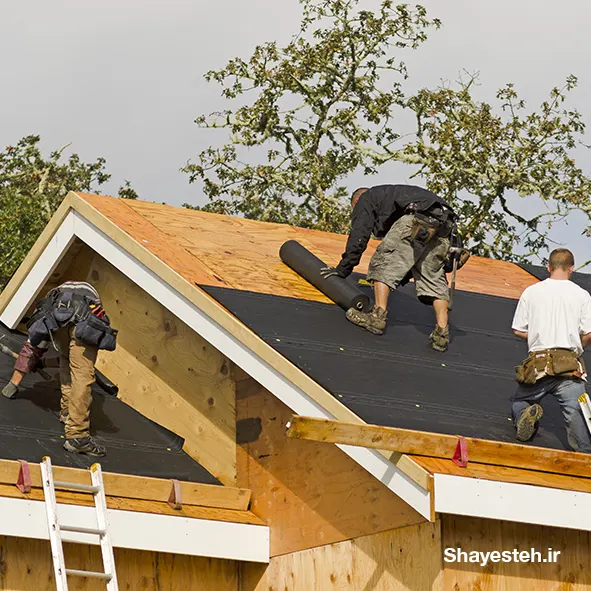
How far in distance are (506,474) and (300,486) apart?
203 cm

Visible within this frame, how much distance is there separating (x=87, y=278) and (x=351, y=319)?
2.92 metres

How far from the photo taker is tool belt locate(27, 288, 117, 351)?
830cm

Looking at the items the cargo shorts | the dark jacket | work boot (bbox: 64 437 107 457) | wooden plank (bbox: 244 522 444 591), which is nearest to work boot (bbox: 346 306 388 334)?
the cargo shorts

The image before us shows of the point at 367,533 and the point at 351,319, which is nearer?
the point at 367,533

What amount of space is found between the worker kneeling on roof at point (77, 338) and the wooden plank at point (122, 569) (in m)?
0.96

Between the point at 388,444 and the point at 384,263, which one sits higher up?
the point at 384,263

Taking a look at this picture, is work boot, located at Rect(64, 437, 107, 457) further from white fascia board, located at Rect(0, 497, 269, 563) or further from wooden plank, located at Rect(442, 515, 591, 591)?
wooden plank, located at Rect(442, 515, 591, 591)

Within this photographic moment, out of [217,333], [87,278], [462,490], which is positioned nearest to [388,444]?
[462,490]

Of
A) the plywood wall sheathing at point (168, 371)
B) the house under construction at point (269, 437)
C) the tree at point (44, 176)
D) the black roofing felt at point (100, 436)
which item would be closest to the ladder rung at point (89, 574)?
the house under construction at point (269, 437)

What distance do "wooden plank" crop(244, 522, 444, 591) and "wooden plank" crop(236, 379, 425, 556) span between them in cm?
7

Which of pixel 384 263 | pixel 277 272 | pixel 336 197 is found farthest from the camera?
pixel 336 197

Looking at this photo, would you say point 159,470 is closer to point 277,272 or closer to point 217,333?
point 217,333

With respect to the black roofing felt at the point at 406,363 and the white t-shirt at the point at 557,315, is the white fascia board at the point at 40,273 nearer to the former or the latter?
the black roofing felt at the point at 406,363

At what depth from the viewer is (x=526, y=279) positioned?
39.2 feet
